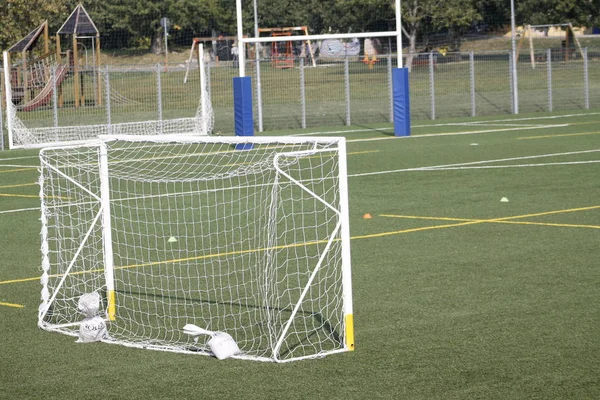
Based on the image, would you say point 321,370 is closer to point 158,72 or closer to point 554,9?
point 158,72

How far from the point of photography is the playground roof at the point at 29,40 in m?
34.3

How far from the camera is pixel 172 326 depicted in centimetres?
817

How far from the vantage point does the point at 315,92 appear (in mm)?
36031

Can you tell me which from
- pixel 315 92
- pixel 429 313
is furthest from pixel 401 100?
pixel 429 313

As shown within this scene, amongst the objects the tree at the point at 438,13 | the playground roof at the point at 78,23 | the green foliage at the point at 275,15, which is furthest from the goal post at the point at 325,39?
the tree at the point at 438,13

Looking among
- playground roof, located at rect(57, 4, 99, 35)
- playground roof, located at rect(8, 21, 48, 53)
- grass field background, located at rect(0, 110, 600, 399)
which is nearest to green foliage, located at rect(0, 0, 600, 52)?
playground roof, located at rect(8, 21, 48, 53)

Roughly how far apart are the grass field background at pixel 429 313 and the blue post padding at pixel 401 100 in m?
8.70

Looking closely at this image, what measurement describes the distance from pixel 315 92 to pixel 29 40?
9282 millimetres

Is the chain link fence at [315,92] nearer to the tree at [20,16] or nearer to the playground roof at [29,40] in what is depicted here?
the playground roof at [29,40]

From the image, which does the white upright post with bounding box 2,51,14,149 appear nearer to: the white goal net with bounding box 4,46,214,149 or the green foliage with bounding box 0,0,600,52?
the white goal net with bounding box 4,46,214,149

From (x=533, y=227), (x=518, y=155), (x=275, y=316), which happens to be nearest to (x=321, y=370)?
(x=275, y=316)

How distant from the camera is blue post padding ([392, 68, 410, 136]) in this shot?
2530 centimetres

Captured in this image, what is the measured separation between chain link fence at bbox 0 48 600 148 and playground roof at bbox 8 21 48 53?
5.45ft

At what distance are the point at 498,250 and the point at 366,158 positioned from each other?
10410mm
